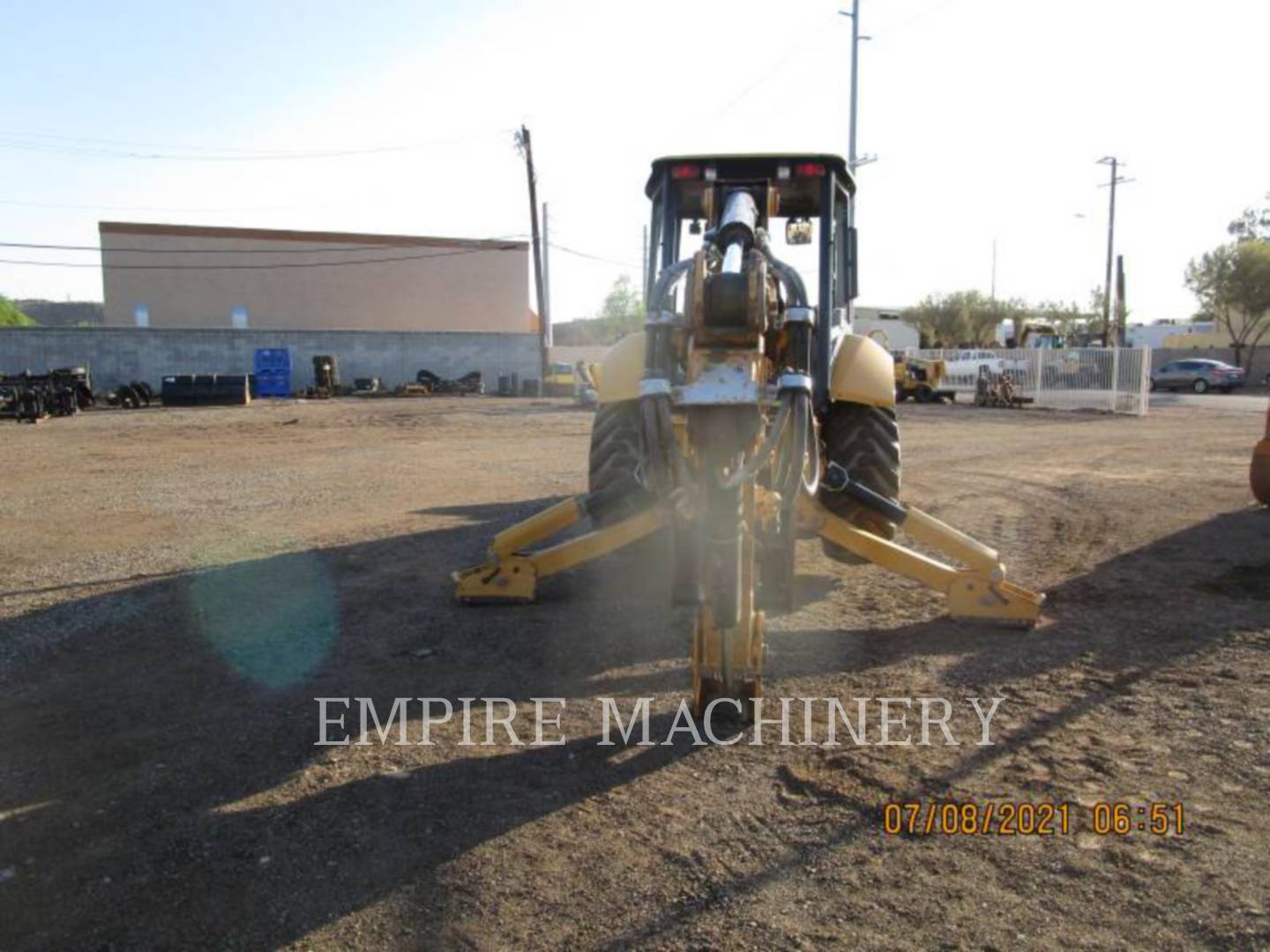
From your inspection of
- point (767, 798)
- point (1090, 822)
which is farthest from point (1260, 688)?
point (767, 798)

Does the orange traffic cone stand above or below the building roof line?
below

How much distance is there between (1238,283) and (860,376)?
5429 cm

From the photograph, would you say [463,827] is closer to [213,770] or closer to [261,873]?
[261,873]

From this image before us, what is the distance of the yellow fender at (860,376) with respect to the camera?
6.03 metres

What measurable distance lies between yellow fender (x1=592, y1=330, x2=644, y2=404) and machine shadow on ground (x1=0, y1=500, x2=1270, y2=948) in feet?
4.59

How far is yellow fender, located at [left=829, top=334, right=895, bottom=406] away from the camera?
6.03 meters

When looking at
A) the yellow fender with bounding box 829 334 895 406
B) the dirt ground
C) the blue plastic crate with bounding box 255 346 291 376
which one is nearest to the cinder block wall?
the blue plastic crate with bounding box 255 346 291 376

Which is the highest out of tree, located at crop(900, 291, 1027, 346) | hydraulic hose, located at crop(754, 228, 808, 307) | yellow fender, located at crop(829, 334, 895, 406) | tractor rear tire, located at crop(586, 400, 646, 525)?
tree, located at crop(900, 291, 1027, 346)

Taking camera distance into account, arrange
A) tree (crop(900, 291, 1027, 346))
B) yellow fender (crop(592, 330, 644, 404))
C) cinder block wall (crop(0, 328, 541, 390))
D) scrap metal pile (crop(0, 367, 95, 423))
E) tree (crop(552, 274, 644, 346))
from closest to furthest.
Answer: yellow fender (crop(592, 330, 644, 404)), scrap metal pile (crop(0, 367, 95, 423)), cinder block wall (crop(0, 328, 541, 390)), tree (crop(900, 291, 1027, 346)), tree (crop(552, 274, 644, 346))

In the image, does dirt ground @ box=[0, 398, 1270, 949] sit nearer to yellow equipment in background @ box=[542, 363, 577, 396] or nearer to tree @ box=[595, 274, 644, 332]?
yellow equipment in background @ box=[542, 363, 577, 396]

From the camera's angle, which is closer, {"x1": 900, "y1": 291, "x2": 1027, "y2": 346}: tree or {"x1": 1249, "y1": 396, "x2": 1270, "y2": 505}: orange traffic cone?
{"x1": 1249, "y1": 396, "x2": 1270, "y2": 505}: orange traffic cone

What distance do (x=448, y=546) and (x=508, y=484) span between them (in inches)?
163

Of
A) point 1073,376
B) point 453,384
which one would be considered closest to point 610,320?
point 453,384

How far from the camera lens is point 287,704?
4754 mm
